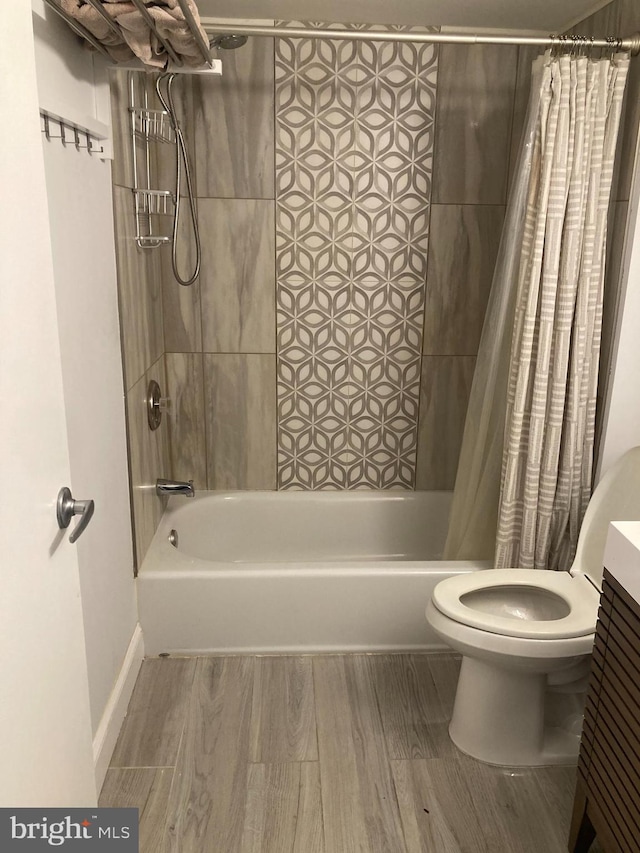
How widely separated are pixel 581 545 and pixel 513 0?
175 centimetres

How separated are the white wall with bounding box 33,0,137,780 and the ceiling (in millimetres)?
895

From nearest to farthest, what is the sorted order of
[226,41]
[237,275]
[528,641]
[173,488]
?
[528,641] → [226,41] → [173,488] → [237,275]

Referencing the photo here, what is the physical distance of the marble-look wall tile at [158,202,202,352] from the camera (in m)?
2.79

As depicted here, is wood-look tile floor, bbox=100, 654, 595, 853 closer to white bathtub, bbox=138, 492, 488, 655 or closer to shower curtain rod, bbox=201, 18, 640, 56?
white bathtub, bbox=138, 492, 488, 655

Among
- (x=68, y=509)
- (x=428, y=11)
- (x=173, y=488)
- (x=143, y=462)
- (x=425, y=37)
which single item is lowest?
(x=173, y=488)

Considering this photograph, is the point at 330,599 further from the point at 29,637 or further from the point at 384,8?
the point at 384,8

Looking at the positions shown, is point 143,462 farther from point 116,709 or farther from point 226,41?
point 226,41

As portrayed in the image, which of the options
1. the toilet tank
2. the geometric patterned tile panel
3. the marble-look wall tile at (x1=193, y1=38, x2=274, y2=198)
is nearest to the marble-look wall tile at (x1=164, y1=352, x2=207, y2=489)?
the geometric patterned tile panel

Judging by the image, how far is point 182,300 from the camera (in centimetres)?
287

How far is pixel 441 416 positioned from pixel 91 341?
1.67 meters

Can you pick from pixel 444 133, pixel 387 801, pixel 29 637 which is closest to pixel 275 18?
pixel 444 133

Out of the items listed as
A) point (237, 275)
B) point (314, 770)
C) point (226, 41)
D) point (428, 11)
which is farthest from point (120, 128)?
point (314, 770)

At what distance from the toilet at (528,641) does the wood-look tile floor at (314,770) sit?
3.1 inches

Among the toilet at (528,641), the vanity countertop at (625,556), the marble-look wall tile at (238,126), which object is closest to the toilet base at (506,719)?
the toilet at (528,641)
